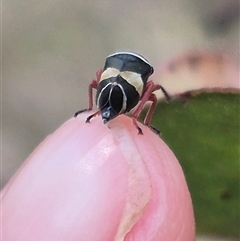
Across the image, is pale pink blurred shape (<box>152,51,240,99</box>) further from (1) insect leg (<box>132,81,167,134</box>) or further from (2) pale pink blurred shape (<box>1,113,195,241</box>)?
(2) pale pink blurred shape (<box>1,113,195,241</box>)

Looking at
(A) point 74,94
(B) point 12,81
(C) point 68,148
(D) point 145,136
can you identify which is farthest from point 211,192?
(B) point 12,81

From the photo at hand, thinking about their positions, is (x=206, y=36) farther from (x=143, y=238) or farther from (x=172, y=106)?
(x=143, y=238)

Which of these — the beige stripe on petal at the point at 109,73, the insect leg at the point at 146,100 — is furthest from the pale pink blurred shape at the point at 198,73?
the beige stripe on petal at the point at 109,73

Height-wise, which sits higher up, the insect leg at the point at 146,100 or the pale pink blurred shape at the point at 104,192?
the insect leg at the point at 146,100

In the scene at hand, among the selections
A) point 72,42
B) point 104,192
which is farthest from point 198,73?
point 72,42

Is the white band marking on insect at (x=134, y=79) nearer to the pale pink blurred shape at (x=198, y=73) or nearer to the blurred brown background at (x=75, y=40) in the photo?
the pale pink blurred shape at (x=198, y=73)

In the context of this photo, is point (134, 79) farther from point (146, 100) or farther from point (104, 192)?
point (104, 192)

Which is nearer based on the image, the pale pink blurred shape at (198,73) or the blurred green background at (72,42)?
the pale pink blurred shape at (198,73)
